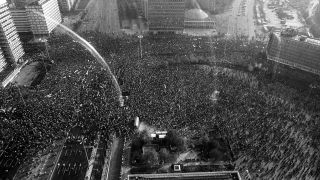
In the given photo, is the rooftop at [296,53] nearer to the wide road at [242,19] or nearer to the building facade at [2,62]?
the wide road at [242,19]

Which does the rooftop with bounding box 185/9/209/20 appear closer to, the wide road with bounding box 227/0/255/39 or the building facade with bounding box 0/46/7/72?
the wide road with bounding box 227/0/255/39

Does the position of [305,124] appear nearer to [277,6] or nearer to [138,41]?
[138,41]

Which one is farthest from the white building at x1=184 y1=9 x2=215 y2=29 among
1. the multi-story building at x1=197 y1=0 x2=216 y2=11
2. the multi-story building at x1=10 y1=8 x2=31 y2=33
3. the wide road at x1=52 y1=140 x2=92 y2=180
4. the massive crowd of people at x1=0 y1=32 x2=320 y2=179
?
the wide road at x1=52 y1=140 x2=92 y2=180

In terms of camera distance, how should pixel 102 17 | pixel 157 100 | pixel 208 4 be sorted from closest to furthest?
pixel 157 100, pixel 102 17, pixel 208 4

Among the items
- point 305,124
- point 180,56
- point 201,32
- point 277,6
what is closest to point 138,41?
point 180,56

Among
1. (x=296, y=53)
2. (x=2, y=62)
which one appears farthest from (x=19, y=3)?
(x=296, y=53)

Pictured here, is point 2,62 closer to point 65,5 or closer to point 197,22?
point 65,5

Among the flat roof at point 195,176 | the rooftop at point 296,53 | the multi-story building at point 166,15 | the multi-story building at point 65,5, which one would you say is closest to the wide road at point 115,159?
the flat roof at point 195,176
